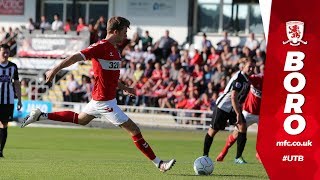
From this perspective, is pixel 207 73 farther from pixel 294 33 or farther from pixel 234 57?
pixel 294 33

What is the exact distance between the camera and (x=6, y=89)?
1856 centimetres

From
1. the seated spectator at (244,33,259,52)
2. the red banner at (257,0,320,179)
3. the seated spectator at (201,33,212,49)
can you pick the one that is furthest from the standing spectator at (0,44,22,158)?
the seated spectator at (201,33,212,49)

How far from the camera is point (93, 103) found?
1449cm

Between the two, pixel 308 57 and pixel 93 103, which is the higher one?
Result: pixel 308 57

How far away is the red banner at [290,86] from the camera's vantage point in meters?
10.6

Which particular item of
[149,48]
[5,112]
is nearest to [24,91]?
[149,48]

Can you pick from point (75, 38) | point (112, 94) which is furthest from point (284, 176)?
point (75, 38)

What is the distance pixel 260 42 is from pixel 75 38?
7.86 m

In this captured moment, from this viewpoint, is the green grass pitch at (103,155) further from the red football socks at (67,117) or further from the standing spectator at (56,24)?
the standing spectator at (56,24)

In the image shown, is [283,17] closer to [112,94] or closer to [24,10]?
[112,94]

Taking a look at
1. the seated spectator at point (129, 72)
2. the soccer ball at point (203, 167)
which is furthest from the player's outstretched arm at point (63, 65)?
the seated spectator at point (129, 72)

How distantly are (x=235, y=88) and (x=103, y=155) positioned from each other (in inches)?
164

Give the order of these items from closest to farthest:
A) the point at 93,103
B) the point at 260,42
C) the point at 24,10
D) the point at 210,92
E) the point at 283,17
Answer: the point at 283,17
the point at 93,103
the point at 210,92
the point at 260,42
the point at 24,10

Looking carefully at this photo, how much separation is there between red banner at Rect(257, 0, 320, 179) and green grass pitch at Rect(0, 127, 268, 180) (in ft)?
11.4
